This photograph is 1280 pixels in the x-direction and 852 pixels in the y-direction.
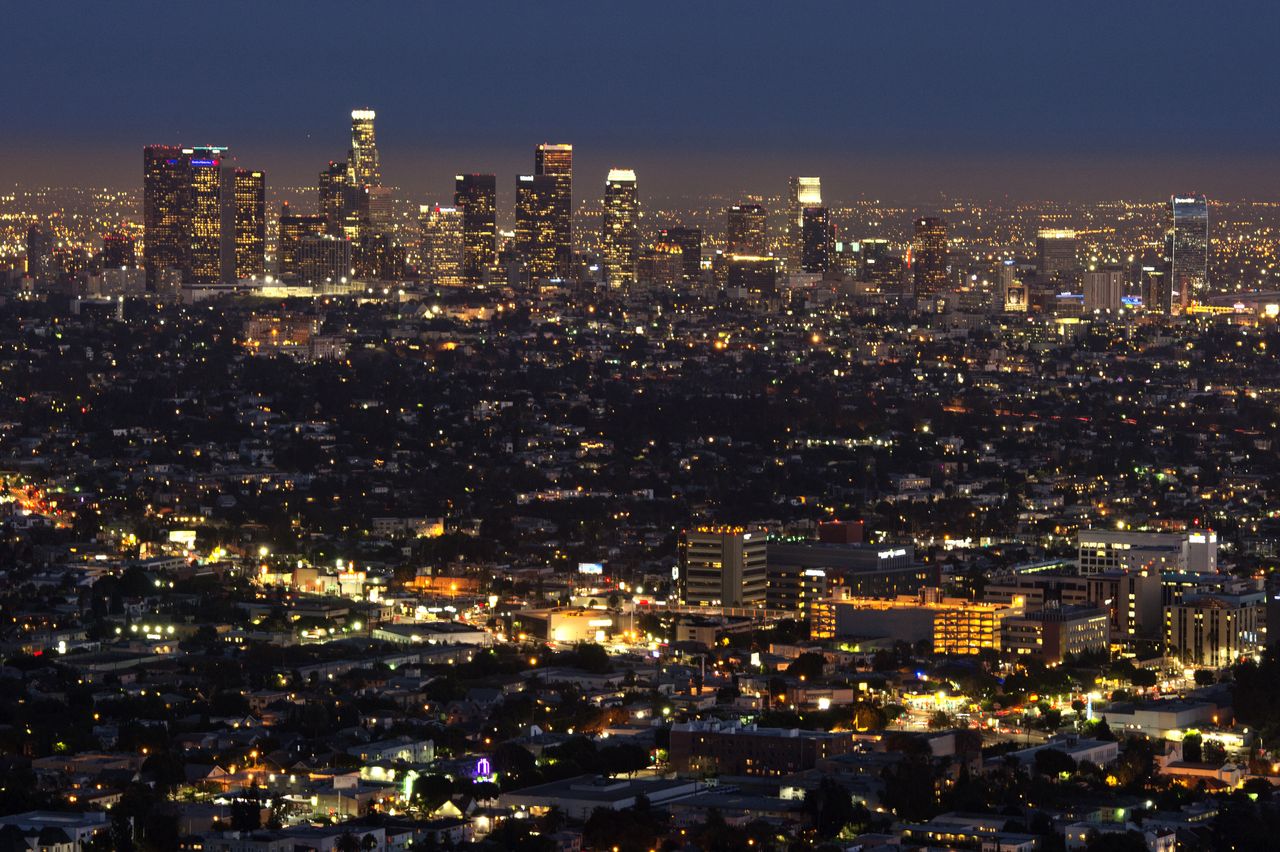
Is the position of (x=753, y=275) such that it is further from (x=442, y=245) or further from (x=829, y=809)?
(x=829, y=809)

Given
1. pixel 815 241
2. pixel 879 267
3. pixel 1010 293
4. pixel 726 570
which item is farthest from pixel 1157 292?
pixel 726 570

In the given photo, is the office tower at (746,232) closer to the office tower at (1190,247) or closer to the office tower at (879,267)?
the office tower at (879,267)

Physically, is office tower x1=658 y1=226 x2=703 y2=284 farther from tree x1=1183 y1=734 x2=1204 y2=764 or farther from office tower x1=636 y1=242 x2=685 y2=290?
tree x1=1183 y1=734 x2=1204 y2=764

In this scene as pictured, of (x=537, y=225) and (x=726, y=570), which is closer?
(x=726, y=570)

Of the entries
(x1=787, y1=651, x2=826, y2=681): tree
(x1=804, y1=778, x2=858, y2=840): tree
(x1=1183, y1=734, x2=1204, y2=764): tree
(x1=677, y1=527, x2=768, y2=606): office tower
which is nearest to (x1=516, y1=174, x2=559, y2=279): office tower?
(x1=677, y1=527, x2=768, y2=606): office tower

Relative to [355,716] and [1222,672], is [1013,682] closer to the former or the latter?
[1222,672]
